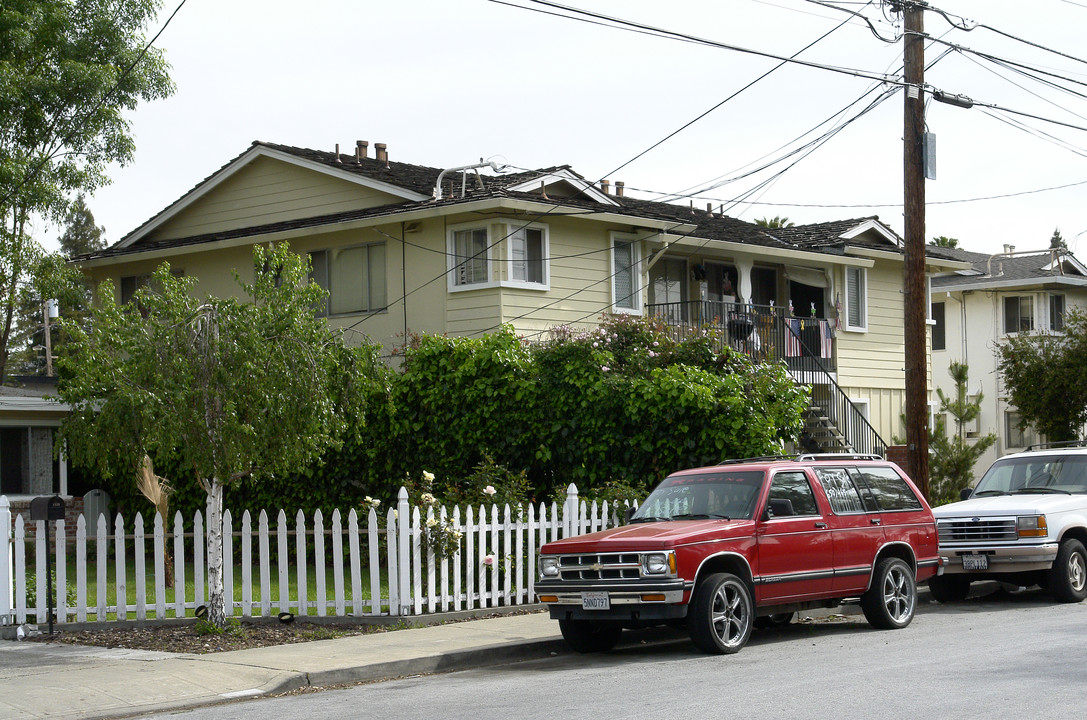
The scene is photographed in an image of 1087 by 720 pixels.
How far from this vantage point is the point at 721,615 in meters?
11.2

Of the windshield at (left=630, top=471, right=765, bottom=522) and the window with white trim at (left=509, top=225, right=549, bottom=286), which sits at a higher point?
the window with white trim at (left=509, top=225, right=549, bottom=286)

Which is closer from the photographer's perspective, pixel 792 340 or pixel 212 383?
pixel 212 383

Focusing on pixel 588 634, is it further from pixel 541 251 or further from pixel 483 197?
pixel 541 251

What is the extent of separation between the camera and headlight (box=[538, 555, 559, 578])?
11.8 m

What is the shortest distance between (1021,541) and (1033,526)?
0.76 ft

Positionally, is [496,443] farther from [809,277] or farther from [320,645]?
[809,277]

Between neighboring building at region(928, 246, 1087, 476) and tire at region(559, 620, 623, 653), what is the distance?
31.1m

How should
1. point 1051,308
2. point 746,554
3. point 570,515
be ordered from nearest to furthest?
point 746,554
point 570,515
point 1051,308

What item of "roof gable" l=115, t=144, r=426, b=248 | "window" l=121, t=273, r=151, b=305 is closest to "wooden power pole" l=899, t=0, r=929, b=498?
"roof gable" l=115, t=144, r=426, b=248

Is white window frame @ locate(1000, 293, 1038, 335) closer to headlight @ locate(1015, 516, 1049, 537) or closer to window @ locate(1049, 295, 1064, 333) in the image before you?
window @ locate(1049, 295, 1064, 333)

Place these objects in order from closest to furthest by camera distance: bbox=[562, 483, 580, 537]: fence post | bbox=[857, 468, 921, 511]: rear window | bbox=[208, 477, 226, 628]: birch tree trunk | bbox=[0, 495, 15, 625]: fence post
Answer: bbox=[208, 477, 226, 628]: birch tree trunk < bbox=[857, 468, 921, 511]: rear window < bbox=[0, 495, 15, 625]: fence post < bbox=[562, 483, 580, 537]: fence post

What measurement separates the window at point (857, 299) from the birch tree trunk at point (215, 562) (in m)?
19.1

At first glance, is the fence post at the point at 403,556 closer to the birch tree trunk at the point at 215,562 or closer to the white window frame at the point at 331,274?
the birch tree trunk at the point at 215,562

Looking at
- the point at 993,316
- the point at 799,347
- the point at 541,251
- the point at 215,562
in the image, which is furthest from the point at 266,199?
the point at 993,316
